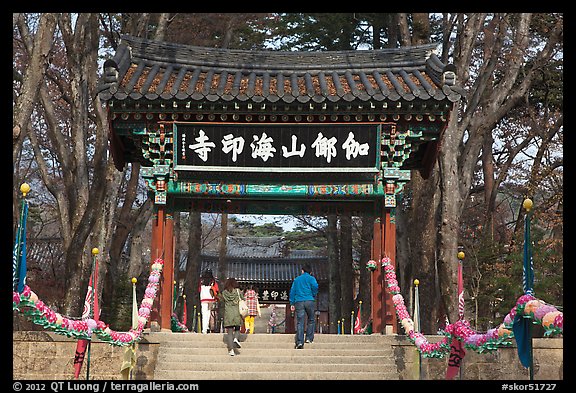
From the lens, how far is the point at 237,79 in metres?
18.3

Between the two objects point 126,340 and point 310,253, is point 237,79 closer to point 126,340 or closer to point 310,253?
point 126,340

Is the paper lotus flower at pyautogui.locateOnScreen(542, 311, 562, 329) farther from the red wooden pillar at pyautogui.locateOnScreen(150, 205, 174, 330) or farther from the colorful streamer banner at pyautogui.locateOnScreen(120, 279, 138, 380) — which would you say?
the red wooden pillar at pyautogui.locateOnScreen(150, 205, 174, 330)

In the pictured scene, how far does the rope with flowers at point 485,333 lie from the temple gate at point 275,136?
49.3 inches

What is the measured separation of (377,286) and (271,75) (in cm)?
506

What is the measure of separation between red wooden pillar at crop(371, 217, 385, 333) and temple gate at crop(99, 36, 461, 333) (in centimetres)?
2

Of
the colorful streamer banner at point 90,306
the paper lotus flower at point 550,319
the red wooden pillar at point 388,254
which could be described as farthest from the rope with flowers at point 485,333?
the colorful streamer banner at point 90,306

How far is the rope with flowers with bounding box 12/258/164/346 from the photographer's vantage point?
35.8 feet

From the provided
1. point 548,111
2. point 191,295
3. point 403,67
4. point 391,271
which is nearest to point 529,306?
point 391,271

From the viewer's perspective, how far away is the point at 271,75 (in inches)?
743

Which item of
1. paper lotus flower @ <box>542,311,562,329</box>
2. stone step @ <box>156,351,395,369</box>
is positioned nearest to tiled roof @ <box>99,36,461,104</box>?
stone step @ <box>156,351,395,369</box>

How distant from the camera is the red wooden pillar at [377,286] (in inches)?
690

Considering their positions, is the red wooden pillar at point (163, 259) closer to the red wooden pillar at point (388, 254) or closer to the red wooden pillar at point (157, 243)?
the red wooden pillar at point (157, 243)

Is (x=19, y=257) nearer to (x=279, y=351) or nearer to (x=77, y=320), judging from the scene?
(x=77, y=320)
